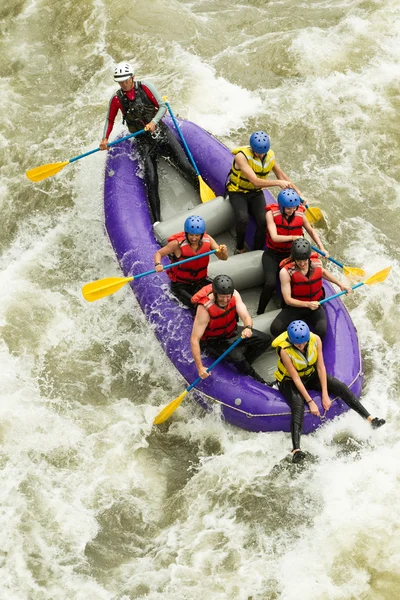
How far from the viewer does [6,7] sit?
35.4 ft

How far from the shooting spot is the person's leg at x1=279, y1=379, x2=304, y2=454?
18.3ft

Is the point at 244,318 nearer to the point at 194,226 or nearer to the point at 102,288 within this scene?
the point at 194,226

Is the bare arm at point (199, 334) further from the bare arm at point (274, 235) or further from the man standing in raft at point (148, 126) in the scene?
the man standing in raft at point (148, 126)

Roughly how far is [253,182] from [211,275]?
0.83 meters

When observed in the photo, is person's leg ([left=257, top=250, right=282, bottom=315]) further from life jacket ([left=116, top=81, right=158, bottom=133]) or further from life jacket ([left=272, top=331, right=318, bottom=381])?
life jacket ([left=116, top=81, right=158, bottom=133])

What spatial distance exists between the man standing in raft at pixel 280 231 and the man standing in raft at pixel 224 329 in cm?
47

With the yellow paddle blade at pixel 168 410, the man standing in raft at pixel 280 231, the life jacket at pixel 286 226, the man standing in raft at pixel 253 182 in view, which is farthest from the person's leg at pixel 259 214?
the yellow paddle blade at pixel 168 410

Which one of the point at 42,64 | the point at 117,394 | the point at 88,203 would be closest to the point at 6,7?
the point at 42,64

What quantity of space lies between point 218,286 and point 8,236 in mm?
3288

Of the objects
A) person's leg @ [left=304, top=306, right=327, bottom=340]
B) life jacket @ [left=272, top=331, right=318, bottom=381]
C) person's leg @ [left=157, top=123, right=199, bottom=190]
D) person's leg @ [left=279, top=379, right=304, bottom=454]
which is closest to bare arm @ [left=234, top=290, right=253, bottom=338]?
life jacket @ [left=272, top=331, right=318, bottom=381]

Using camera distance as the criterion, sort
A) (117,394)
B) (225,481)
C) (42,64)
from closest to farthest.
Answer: (225,481)
(117,394)
(42,64)

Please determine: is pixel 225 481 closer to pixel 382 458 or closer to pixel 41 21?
pixel 382 458

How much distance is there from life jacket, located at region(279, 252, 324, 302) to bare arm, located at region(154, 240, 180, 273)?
0.82 meters

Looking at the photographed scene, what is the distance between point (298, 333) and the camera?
17.7 feet
